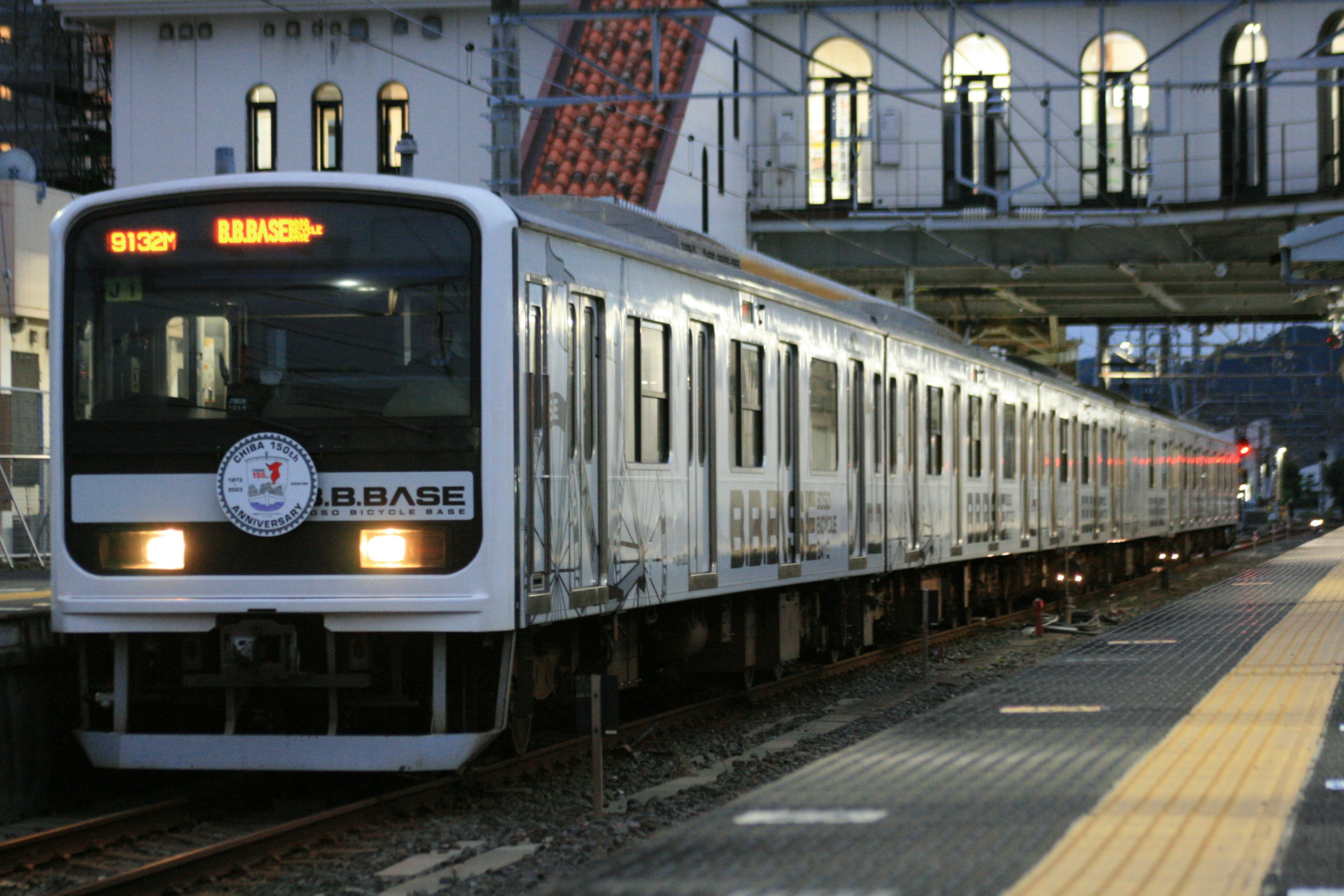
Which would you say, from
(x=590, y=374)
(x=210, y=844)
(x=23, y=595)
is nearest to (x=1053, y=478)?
(x=23, y=595)

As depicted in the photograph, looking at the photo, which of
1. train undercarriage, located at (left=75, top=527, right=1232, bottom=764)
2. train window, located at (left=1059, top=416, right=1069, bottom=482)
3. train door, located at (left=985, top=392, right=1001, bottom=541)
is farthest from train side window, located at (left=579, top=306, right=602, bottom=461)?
train window, located at (left=1059, top=416, right=1069, bottom=482)

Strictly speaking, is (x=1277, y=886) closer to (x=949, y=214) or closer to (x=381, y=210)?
(x=381, y=210)

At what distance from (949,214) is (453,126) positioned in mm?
9226

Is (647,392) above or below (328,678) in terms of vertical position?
above

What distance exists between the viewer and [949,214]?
97.1ft

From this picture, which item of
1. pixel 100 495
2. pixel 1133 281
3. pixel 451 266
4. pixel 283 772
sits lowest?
pixel 283 772

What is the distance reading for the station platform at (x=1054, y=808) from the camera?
619 centimetres

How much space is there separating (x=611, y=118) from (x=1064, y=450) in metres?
9.94

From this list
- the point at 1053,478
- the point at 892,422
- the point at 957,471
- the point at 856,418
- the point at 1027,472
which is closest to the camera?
the point at 856,418

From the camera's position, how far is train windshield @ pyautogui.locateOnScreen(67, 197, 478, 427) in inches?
327

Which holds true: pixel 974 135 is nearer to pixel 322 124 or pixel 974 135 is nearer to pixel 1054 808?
pixel 322 124

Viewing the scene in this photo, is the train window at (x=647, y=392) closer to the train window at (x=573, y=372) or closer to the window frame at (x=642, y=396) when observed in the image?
the window frame at (x=642, y=396)

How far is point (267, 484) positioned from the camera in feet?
27.2

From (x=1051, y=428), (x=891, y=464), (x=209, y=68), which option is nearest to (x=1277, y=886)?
(x=891, y=464)
